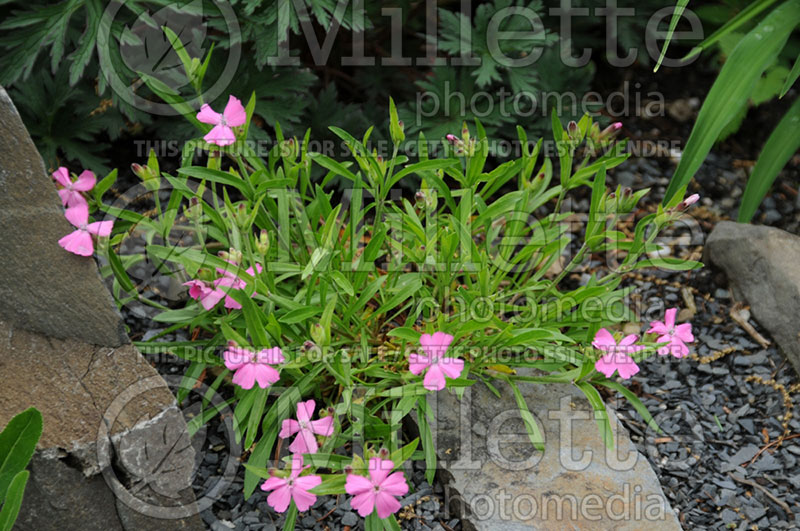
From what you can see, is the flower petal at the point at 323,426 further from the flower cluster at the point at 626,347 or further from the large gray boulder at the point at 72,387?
the flower cluster at the point at 626,347

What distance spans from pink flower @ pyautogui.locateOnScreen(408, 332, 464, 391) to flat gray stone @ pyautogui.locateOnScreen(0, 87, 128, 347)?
2.03 ft

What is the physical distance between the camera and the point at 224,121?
1727mm

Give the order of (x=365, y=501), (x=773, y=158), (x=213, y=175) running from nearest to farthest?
(x=365, y=501)
(x=213, y=175)
(x=773, y=158)

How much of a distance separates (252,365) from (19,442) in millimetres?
417

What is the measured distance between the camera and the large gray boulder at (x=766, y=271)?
217 cm

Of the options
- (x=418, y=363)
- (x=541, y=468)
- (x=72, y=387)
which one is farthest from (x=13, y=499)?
(x=541, y=468)

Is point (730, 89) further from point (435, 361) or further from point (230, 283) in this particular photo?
point (230, 283)

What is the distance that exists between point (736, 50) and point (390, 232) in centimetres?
106

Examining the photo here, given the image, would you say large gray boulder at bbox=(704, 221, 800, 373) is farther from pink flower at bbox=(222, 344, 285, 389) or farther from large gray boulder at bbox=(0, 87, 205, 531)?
large gray boulder at bbox=(0, 87, 205, 531)

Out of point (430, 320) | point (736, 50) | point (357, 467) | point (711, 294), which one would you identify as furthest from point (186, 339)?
point (736, 50)

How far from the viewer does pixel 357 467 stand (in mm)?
1491

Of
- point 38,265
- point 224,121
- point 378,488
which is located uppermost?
point 224,121

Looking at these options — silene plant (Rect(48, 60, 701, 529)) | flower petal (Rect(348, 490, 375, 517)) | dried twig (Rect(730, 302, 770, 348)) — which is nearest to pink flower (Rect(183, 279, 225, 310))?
silene plant (Rect(48, 60, 701, 529))

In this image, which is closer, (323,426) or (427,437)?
(323,426)
